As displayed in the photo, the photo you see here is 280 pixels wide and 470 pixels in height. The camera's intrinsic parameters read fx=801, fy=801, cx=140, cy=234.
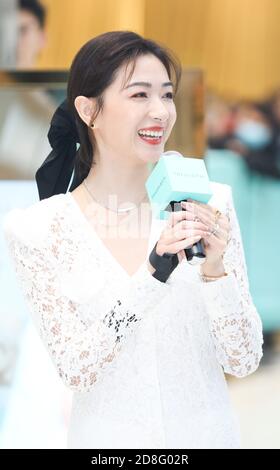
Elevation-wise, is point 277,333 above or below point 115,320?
below

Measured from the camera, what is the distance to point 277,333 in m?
4.46

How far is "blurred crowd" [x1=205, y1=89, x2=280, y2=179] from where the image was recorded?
4305 millimetres

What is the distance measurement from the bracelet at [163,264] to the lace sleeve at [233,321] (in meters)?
0.09

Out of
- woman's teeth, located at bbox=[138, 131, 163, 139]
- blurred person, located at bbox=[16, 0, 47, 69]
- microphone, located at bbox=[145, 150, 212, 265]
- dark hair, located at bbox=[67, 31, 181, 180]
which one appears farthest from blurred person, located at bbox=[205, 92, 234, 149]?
microphone, located at bbox=[145, 150, 212, 265]

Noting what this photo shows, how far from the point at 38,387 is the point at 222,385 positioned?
1012 millimetres

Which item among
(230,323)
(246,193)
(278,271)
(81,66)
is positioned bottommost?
(278,271)

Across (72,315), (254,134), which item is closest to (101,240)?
(72,315)

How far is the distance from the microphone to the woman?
7 cm

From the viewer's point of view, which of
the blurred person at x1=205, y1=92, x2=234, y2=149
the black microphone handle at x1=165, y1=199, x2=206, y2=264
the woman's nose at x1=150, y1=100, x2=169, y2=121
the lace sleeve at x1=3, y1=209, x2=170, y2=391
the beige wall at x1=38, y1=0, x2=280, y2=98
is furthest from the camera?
the blurred person at x1=205, y1=92, x2=234, y2=149

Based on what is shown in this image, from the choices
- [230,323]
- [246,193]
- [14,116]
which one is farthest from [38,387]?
[246,193]

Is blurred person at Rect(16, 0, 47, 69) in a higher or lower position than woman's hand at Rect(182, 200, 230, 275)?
lower

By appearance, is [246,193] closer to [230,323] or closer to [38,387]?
[38,387]

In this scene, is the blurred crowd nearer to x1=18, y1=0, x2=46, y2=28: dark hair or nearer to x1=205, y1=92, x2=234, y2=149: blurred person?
x1=205, y1=92, x2=234, y2=149: blurred person

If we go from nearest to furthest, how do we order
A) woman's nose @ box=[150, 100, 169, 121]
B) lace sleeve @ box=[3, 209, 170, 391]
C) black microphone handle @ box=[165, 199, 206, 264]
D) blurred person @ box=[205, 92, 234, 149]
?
black microphone handle @ box=[165, 199, 206, 264] → lace sleeve @ box=[3, 209, 170, 391] → woman's nose @ box=[150, 100, 169, 121] → blurred person @ box=[205, 92, 234, 149]
